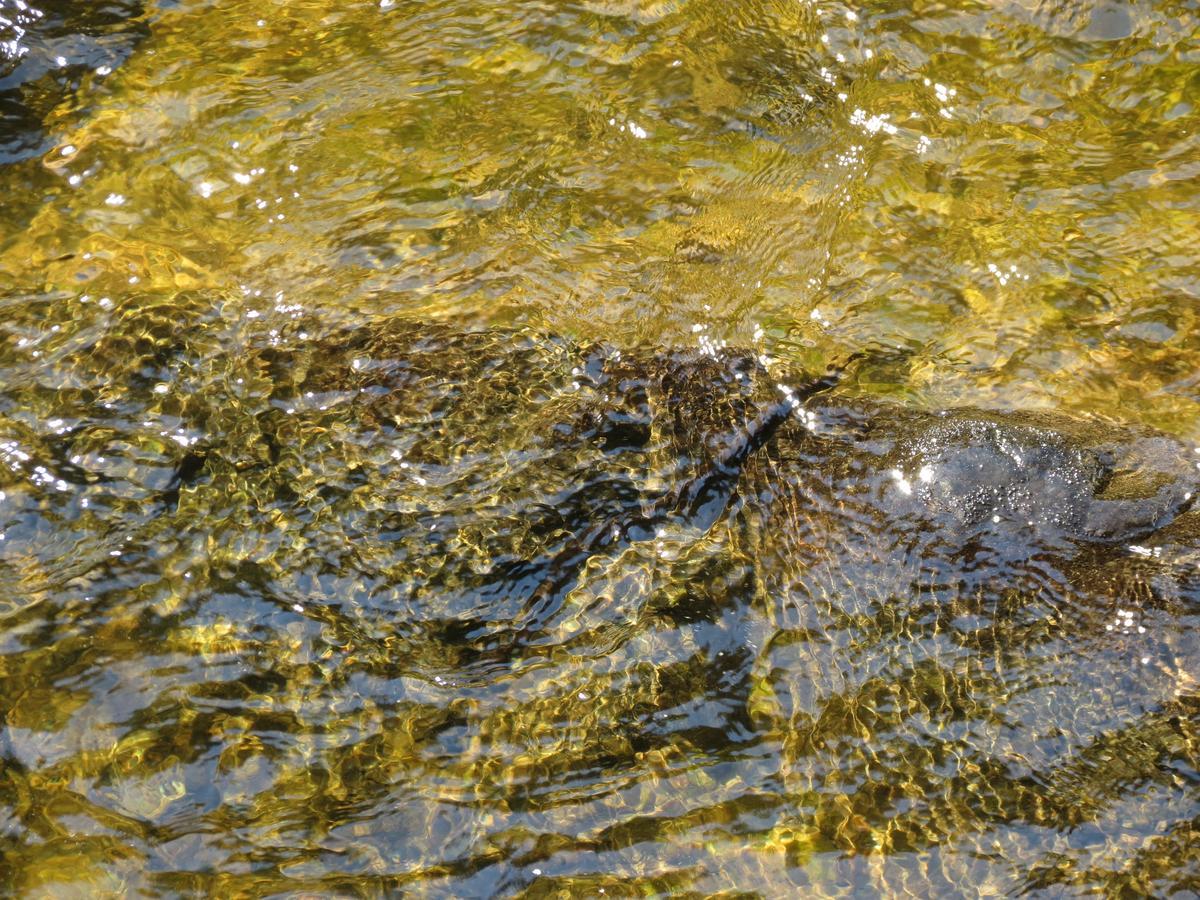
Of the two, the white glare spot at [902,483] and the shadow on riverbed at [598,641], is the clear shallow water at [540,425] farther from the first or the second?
the white glare spot at [902,483]

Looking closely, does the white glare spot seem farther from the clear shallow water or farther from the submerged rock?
the clear shallow water

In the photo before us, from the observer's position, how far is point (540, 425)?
3.86 metres

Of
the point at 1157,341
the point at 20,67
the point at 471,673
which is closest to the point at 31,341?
the point at 20,67

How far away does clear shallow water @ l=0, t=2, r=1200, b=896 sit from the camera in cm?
314

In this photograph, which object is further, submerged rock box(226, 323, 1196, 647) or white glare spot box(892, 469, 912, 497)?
white glare spot box(892, 469, 912, 497)

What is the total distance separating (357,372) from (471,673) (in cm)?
133

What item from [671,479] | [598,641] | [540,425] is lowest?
[598,641]

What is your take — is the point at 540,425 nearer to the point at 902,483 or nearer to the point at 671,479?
the point at 671,479

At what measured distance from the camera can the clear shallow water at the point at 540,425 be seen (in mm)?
3139

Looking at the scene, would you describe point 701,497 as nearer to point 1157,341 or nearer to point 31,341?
point 1157,341

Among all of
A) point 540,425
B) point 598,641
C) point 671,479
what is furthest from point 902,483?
point 540,425

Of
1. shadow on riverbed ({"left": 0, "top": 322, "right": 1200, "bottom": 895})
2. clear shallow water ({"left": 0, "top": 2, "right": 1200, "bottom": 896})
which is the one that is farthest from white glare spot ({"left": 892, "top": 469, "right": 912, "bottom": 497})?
clear shallow water ({"left": 0, "top": 2, "right": 1200, "bottom": 896})

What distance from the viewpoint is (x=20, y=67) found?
17.5ft

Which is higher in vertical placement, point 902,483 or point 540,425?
point 540,425
